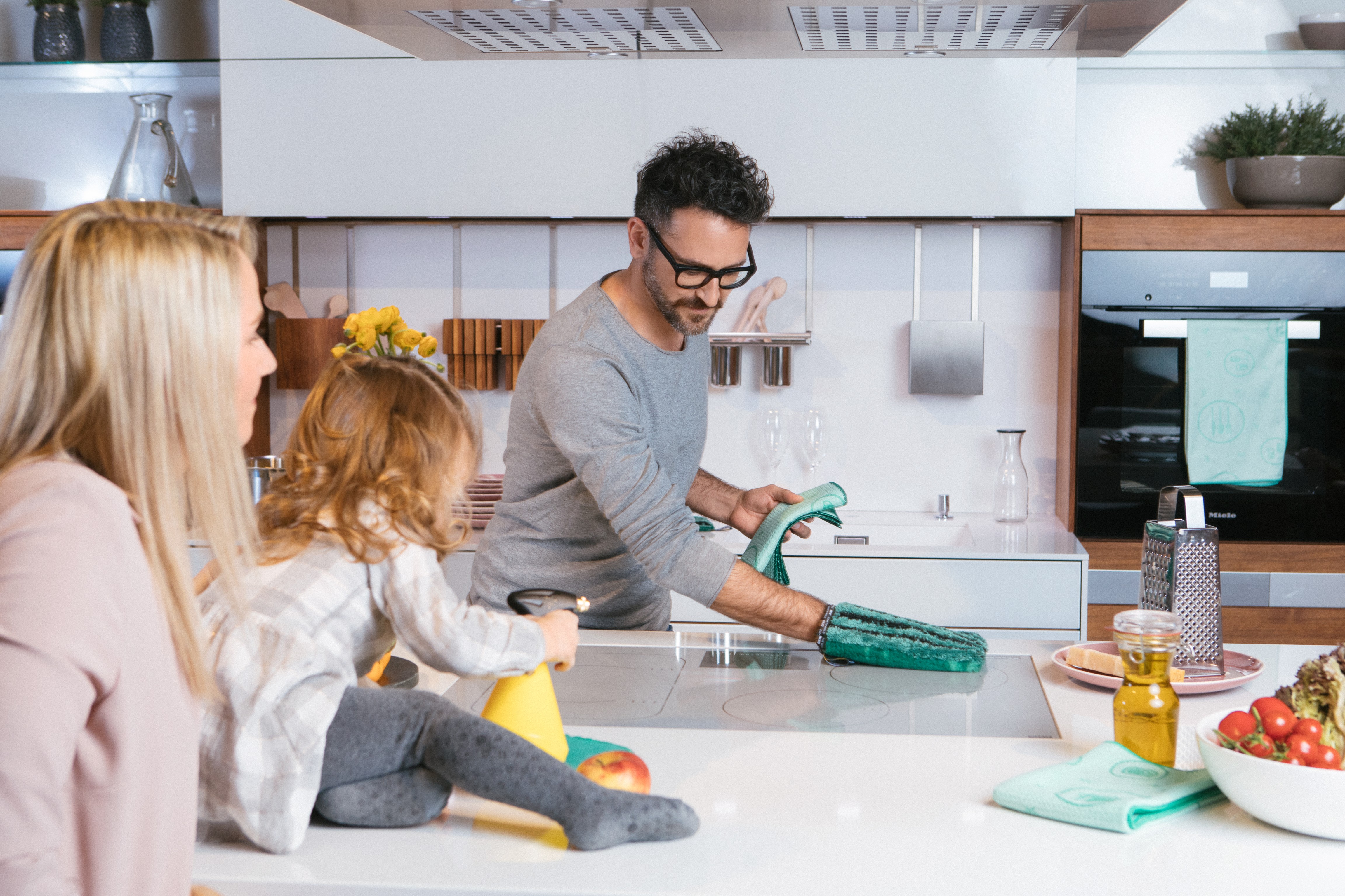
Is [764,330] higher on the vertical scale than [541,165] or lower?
lower

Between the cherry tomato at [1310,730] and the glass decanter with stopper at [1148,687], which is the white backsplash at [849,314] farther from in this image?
the cherry tomato at [1310,730]

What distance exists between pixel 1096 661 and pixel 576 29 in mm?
1094

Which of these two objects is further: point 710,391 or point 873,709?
point 710,391

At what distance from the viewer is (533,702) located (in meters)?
1.12

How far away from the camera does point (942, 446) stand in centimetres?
319

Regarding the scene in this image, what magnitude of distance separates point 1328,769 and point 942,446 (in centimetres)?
224

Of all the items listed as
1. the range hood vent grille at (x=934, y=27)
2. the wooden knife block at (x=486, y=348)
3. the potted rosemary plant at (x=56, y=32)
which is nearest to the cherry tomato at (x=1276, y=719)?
the range hood vent grille at (x=934, y=27)

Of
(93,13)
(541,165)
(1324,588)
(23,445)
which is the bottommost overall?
(1324,588)

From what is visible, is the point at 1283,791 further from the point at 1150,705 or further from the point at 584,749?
the point at 584,749

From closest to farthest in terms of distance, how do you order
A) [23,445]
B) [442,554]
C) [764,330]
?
[23,445] < [442,554] < [764,330]

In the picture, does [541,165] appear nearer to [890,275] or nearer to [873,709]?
[890,275]

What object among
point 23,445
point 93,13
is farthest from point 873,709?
point 93,13

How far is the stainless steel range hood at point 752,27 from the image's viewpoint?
1476 mm

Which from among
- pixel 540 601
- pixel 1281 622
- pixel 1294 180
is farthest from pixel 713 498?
pixel 1294 180
